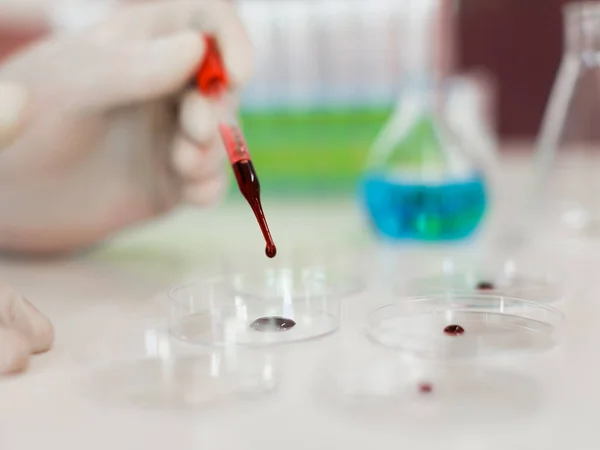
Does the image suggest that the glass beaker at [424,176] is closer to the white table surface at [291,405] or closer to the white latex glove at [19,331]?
the white table surface at [291,405]

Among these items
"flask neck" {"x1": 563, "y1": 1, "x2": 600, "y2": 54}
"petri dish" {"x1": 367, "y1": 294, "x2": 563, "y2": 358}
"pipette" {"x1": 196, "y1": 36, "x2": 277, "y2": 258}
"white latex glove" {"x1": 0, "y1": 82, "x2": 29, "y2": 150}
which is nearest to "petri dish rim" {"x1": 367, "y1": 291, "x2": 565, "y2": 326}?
"petri dish" {"x1": 367, "y1": 294, "x2": 563, "y2": 358}

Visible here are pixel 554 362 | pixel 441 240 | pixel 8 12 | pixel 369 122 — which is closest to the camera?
pixel 554 362

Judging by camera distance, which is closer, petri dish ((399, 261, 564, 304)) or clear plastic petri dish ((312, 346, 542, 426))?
clear plastic petri dish ((312, 346, 542, 426))

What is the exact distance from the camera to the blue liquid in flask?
1009mm

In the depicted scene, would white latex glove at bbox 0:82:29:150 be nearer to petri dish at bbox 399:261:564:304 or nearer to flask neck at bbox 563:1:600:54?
petri dish at bbox 399:261:564:304

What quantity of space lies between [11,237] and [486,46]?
83.6 inches

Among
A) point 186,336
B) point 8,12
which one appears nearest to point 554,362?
point 186,336

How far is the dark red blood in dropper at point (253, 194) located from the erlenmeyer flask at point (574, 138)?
0.54 metres

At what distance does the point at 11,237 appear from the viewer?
0.95 meters

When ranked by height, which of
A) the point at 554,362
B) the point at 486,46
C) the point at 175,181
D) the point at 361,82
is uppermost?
the point at 486,46

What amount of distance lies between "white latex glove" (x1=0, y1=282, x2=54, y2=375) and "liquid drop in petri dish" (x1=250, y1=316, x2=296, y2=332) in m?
0.17

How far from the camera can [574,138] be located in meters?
1.02

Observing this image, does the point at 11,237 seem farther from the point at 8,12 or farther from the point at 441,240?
the point at 8,12

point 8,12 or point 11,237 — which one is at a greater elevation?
point 8,12
